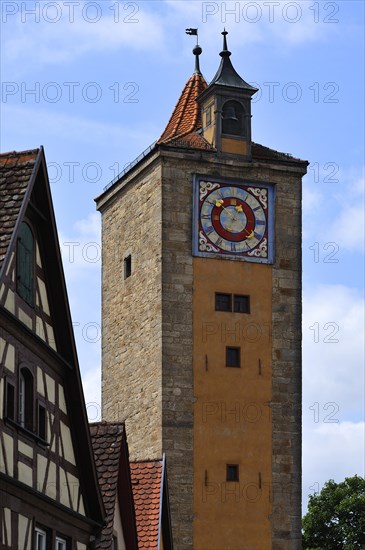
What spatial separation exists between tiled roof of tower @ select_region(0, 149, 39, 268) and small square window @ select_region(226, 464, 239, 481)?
30605mm

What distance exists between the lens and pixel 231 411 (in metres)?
55.8

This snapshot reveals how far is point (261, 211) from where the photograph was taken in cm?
5838

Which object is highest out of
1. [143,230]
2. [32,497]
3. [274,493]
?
[143,230]

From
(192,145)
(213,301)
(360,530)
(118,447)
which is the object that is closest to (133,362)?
(213,301)

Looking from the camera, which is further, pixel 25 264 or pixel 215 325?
pixel 215 325

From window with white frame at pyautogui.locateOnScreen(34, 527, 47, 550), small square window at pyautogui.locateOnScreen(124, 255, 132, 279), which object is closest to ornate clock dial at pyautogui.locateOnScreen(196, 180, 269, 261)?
small square window at pyautogui.locateOnScreen(124, 255, 132, 279)

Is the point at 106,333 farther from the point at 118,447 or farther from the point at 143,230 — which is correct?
the point at 118,447

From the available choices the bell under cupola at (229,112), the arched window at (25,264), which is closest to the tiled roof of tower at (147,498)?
the arched window at (25,264)

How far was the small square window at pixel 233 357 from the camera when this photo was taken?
56.2 metres

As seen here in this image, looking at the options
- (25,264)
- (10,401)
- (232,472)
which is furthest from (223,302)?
(10,401)

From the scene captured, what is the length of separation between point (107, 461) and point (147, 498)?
3519 mm

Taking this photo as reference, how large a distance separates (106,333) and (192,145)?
23.0 ft

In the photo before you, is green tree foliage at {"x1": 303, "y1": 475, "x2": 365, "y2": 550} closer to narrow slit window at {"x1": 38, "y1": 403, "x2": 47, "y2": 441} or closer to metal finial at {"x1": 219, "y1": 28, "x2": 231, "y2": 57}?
metal finial at {"x1": 219, "y1": 28, "x2": 231, "y2": 57}

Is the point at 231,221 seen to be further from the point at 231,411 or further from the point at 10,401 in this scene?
the point at 10,401
